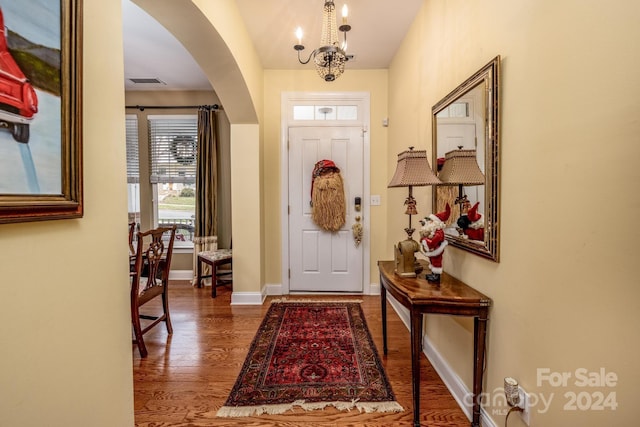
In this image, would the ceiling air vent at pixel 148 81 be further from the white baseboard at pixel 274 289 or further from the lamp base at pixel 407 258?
the lamp base at pixel 407 258

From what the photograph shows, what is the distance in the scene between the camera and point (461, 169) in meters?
1.67

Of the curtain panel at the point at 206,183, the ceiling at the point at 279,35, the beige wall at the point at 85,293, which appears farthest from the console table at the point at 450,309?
the curtain panel at the point at 206,183

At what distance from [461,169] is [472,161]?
0.11m

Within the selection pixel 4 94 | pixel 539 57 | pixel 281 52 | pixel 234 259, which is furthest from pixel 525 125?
pixel 234 259

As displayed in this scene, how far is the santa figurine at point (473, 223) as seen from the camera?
4.89ft

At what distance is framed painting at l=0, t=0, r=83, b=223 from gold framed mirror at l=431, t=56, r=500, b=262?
1.60 meters

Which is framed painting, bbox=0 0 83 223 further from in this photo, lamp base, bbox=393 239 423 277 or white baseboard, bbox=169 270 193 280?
white baseboard, bbox=169 270 193 280

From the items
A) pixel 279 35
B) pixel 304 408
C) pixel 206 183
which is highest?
pixel 279 35

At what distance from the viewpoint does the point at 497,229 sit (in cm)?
135

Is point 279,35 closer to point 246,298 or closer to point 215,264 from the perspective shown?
point 215,264

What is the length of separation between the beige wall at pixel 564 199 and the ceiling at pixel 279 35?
116 centimetres

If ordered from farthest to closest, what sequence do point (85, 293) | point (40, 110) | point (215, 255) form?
point (215, 255) < point (85, 293) < point (40, 110)

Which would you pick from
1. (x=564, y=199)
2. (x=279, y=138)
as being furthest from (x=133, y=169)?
(x=564, y=199)

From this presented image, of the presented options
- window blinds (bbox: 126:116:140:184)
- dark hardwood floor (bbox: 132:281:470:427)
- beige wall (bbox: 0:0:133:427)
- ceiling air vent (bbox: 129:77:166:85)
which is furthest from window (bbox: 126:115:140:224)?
beige wall (bbox: 0:0:133:427)
